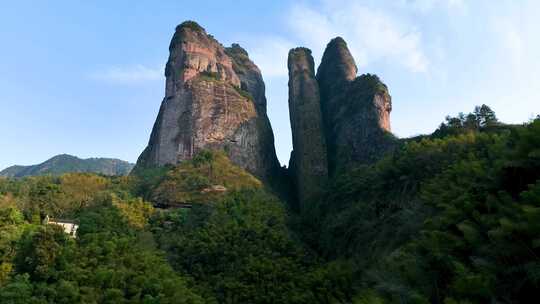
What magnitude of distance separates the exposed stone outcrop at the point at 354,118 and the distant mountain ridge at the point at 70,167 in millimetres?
48715

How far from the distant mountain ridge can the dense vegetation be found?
2330 inches

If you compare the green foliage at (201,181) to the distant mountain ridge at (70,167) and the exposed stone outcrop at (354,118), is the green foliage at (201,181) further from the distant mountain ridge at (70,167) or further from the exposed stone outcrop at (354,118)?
the distant mountain ridge at (70,167)

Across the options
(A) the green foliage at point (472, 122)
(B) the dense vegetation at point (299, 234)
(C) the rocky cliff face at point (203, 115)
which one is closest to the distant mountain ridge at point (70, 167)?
(C) the rocky cliff face at point (203, 115)

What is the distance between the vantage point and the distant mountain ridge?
323 feet

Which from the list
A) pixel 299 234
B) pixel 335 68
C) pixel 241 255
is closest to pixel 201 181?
pixel 299 234

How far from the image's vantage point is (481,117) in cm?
3603

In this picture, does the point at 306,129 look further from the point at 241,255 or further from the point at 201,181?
the point at 241,255

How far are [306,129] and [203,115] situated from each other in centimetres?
1310

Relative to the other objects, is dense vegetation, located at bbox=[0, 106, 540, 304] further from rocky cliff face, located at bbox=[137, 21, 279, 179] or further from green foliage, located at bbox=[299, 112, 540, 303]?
rocky cliff face, located at bbox=[137, 21, 279, 179]

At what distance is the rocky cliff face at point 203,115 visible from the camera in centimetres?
4956

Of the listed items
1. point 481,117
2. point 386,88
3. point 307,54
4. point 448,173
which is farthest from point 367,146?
point 448,173

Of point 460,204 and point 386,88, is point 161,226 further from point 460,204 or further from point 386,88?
point 386,88

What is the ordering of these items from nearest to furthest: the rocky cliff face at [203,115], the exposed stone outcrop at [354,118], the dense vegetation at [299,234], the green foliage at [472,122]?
the dense vegetation at [299,234], the green foliage at [472,122], the exposed stone outcrop at [354,118], the rocky cliff face at [203,115]

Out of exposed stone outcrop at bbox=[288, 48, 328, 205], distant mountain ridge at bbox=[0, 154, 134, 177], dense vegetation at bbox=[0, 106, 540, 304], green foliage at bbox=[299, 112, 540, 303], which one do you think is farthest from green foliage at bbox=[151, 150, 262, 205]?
distant mountain ridge at bbox=[0, 154, 134, 177]
